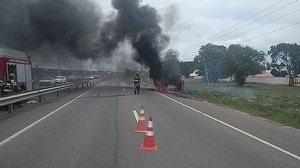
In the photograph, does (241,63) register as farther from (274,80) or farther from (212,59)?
(274,80)

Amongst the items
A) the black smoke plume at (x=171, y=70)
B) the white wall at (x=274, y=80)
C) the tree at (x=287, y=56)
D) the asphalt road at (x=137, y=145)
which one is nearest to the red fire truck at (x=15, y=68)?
the asphalt road at (x=137, y=145)

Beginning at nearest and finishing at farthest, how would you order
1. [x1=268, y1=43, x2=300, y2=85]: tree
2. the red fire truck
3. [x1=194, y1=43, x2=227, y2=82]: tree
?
the red fire truck < [x1=194, y1=43, x2=227, y2=82]: tree < [x1=268, y1=43, x2=300, y2=85]: tree

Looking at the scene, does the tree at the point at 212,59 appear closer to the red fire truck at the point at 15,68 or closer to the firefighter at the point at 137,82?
the firefighter at the point at 137,82

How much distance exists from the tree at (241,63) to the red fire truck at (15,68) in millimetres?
55052

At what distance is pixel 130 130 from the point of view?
464 inches

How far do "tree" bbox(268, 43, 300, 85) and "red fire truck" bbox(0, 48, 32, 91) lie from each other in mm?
102923

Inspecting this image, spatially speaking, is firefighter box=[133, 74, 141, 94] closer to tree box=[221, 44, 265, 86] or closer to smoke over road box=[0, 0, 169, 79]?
smoke over road box=[0, 0, 169, 79]

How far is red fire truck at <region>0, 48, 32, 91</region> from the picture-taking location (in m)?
24.1

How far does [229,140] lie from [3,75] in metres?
17.3

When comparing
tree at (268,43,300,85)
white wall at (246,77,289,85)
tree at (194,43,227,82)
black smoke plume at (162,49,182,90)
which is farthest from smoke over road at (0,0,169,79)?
tree at (268,43,300,85)

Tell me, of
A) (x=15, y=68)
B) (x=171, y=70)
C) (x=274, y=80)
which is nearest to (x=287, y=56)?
(x=274, y=80)

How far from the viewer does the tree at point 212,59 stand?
8050 cm

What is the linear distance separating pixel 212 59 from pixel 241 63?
20.5 meters

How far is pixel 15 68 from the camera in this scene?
25.9 m
